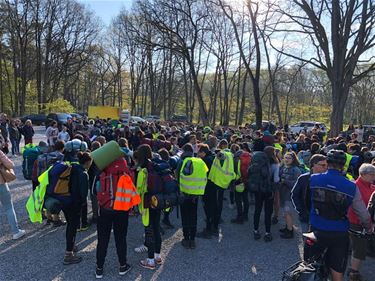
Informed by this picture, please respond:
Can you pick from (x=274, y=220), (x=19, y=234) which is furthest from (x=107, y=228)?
(x=274, y=220)

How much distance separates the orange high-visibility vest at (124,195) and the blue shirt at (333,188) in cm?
235

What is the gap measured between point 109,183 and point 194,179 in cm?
174

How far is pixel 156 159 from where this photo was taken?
5.46 meters

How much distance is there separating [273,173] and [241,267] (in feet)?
6.54

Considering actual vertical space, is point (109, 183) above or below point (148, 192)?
above

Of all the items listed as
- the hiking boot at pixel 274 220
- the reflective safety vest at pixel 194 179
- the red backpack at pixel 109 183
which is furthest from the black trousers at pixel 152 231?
the hiking boot at pixel 274 220

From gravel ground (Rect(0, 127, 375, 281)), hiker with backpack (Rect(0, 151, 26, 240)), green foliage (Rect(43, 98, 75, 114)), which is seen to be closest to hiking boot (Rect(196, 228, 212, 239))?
gravel ground (Rect(0, 127, 375, 281))

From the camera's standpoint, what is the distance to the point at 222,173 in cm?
690

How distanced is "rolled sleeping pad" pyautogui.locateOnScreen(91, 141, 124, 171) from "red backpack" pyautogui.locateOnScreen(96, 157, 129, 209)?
0.10 metres

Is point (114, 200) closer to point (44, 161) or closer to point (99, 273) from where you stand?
point (99, 273)

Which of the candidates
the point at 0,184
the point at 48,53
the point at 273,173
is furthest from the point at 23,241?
the point at 48,53

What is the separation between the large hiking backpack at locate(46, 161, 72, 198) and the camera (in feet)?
17.2

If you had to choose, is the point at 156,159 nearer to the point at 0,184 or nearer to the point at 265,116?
the point at 0,184

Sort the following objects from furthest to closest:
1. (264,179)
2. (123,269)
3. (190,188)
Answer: (264,179), (190,188), (123,269)
